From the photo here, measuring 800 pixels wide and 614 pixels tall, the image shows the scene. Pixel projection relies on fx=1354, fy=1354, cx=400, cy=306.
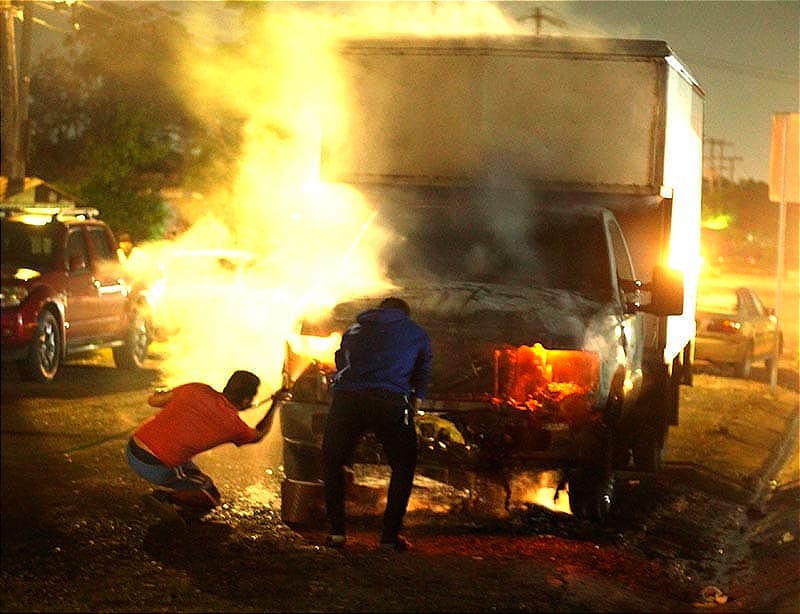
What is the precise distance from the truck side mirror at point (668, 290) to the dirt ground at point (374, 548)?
1.47 metres

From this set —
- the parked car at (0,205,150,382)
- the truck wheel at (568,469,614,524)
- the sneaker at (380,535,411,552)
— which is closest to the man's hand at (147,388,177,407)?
the sneaker at (380,535,411,552)

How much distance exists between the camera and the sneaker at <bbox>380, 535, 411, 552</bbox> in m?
7.52

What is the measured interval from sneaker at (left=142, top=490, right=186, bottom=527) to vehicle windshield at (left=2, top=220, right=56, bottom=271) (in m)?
7.25

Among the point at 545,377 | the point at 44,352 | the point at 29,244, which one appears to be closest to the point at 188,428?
the point at 545,377

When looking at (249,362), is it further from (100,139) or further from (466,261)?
(100,139)

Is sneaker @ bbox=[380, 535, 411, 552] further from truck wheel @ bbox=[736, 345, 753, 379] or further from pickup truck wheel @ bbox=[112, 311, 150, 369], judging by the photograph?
truck wheel @ bbox=[736, 345, 753, 379]

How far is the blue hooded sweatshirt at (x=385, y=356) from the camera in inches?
293

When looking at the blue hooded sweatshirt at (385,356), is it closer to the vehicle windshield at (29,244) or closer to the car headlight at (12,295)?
the car headlight at (12,295)

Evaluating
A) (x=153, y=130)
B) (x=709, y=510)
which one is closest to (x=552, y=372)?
(x=709, y=510)

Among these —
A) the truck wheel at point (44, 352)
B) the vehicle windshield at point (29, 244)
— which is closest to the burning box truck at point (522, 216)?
the truck wheel at point (44, 352)

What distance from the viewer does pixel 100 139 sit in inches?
1081

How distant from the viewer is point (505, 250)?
393 inches

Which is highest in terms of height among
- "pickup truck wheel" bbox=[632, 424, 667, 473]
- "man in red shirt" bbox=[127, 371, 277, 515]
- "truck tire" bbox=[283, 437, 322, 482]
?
"man in red shirt" bbox=[127, 371, 277, 515]

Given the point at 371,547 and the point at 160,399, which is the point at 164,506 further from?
the point at 371,547
